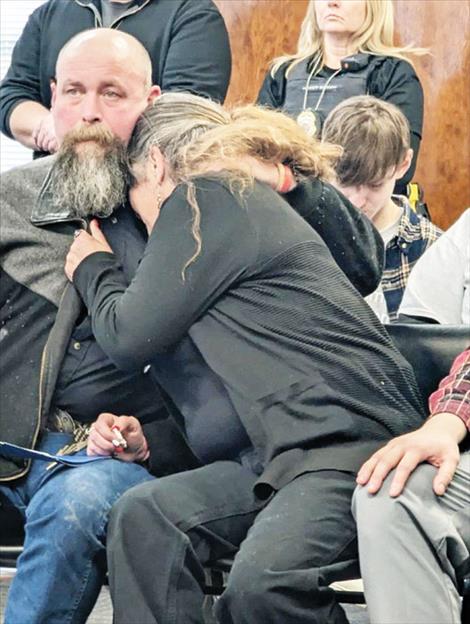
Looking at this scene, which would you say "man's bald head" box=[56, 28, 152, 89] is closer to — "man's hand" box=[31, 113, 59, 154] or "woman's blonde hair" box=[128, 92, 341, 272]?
"woman's blonde hair" box=[128, 92, 341, 272]

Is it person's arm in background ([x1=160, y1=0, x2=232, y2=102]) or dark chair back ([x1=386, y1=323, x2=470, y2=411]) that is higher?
person's arm in background ([x1=160, y1=0, x2=232, y2=102])

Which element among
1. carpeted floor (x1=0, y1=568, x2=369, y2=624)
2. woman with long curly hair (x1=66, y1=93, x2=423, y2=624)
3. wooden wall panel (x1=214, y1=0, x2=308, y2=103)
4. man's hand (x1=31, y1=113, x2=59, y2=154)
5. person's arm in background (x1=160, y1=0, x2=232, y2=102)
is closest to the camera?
woman with long curly hair (x1=66, y1=93, x2=423, y2=624)

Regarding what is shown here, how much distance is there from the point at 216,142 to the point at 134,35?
1.17 meters

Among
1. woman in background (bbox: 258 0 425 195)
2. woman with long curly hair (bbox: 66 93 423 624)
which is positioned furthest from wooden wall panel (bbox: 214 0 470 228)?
woman with long curly hair (bbox: 66 93 423 624)

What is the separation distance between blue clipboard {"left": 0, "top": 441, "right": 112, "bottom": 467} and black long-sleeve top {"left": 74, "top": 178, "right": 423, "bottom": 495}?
245 mm

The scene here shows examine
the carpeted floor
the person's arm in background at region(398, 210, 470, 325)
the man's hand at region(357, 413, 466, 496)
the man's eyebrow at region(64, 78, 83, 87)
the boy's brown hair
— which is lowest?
the carpeted floor

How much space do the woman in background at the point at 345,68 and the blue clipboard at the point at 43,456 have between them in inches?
79.7

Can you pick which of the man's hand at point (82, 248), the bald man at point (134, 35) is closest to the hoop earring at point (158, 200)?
the man's hand at point (82, 248)

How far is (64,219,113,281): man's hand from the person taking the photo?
2.48m

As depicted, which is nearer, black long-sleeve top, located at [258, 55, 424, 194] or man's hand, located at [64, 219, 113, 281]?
man's hand, located at [64, 219, 113, 281]

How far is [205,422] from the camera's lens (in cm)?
226

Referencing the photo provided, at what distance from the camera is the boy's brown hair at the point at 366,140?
340 centimetres

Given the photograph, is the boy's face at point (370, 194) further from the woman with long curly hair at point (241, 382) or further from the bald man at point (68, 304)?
the woman with long curly hair at point (241, 382)

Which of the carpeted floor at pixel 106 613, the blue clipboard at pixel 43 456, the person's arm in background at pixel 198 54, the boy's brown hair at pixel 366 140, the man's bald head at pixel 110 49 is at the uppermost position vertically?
the man's bald head at pixel 110 49
